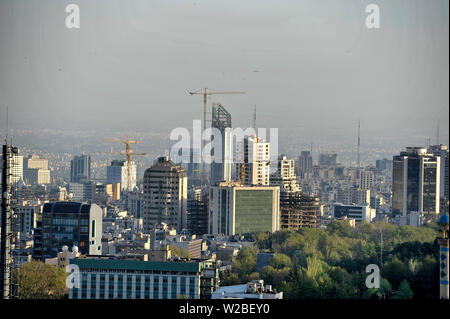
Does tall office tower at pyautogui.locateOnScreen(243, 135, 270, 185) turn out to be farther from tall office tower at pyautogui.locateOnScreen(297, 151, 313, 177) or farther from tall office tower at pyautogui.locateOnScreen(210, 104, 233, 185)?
tall office tower at pyautogui.locateOnScreen(297, 151, 313, 177)

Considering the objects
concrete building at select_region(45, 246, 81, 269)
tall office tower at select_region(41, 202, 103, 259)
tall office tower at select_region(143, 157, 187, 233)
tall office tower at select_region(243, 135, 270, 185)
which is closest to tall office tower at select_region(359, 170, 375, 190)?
tall office tower at select_region(243, 135, 270, 185)

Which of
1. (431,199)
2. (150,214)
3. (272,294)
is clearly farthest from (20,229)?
(272,294)

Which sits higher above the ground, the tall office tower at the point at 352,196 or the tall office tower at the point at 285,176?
the tall office tower at the point at 285,176

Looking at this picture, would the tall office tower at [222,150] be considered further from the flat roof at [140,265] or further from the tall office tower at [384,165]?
the flat roof at [140,265]

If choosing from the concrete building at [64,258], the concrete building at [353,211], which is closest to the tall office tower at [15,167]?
the concrete building at [64,258]
